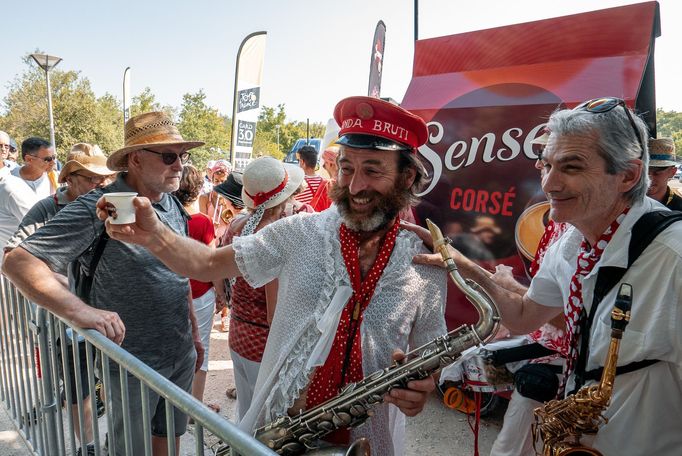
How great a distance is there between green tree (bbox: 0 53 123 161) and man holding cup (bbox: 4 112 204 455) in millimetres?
29120

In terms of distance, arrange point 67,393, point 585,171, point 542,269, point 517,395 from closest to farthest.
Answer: point 585,171 < point 542,269 < point 67,393 < point 517,395

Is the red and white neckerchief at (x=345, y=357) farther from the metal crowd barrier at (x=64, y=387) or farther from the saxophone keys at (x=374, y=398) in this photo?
the metal crowd barrier at (x=64, y=387)

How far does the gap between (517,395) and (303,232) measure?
6.94ft

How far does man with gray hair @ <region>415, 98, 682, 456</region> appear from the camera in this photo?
1411mm

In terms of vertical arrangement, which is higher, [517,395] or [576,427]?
[576,427]

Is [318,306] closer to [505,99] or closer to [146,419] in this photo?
[146,419]

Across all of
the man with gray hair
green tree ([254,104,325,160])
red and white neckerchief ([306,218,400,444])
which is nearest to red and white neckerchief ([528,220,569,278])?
the man with gray hair

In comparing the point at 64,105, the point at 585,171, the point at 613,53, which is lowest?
the point at 585,171

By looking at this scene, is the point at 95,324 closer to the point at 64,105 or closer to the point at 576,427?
the point at 576,427

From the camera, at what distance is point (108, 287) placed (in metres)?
2.29

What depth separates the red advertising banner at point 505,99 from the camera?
121 inches

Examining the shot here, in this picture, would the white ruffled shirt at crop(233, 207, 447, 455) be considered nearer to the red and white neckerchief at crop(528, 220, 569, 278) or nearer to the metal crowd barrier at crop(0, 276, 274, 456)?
the metal crowd barrier at crop(0, 276, 274, 456)

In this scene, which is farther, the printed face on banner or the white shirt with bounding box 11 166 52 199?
the white shirt with bounding box 11 166 52 199

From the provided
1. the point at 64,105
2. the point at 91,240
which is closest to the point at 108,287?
the point at 91,240
